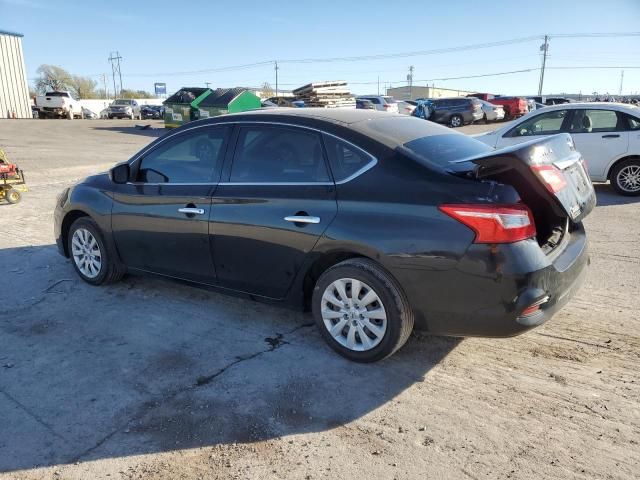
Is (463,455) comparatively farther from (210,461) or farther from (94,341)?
(94,341)

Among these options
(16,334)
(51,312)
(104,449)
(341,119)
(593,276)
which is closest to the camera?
(104,449)

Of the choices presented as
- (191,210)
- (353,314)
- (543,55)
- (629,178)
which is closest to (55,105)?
(629,178)

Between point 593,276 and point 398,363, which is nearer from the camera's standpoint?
point 398,363

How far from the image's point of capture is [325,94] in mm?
22219

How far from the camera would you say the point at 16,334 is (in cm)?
414

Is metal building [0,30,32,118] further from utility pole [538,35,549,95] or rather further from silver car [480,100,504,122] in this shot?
utility pole [538,35,549,95]

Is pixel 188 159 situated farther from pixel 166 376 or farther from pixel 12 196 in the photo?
pixel 12 196

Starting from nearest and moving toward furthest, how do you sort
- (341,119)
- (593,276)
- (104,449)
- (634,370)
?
(104,449) < (634,370) < (341,119) < (593,276)

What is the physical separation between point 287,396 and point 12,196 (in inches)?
311

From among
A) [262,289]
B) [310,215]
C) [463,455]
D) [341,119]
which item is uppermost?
[341,119]

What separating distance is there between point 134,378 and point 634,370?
328cm

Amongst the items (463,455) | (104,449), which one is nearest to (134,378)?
(104,449)

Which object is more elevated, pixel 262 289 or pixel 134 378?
pixel 262 289

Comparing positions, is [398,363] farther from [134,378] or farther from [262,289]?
[134,378]
